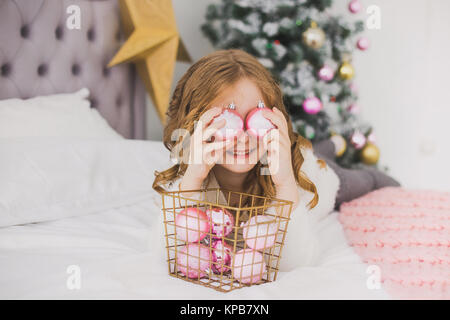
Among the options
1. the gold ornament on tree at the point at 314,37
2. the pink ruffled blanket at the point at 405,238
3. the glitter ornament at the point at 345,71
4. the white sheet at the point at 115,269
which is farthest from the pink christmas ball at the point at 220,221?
the glitter ornament at the point at 345,71

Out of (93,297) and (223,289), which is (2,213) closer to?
(93,297)

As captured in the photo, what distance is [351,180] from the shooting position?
1724 millimetres


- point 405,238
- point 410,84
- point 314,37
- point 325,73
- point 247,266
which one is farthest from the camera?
point 410,84

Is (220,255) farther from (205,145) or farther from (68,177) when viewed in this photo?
(68,177)

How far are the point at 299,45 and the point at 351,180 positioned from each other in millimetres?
963

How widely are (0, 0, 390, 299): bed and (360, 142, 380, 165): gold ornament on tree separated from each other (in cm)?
135

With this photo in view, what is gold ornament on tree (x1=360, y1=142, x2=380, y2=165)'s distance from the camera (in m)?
2.73

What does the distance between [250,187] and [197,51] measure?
1.86 meters

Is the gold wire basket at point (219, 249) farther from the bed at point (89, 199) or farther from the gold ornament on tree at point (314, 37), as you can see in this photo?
the gold ornament on tree at point (314, 37)

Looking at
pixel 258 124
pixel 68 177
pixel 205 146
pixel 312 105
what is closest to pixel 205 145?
pixel 205 146

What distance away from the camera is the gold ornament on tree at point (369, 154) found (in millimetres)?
2729

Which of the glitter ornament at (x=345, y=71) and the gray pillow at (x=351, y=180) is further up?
the glitter ornament at (x=345, y=71)

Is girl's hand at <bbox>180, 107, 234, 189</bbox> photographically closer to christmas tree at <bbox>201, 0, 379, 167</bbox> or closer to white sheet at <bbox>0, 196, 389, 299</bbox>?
white sheet at <bbox>0, 196, 389, 299</bbox>
